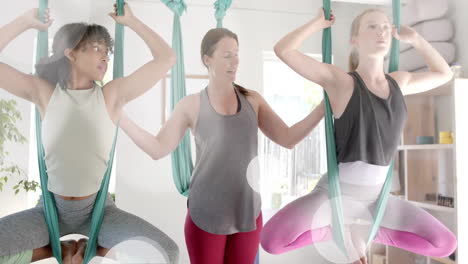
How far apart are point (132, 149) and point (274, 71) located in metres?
1.10

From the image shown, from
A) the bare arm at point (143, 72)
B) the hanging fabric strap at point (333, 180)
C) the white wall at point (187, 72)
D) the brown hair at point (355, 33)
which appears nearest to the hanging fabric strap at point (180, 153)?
the bare arm at point (143, 72)

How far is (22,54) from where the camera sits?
1.48m

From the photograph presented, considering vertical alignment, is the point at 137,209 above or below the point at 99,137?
below

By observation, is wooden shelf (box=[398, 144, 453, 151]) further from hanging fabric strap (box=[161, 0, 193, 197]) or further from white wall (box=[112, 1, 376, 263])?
hanging fabric strap (box=[161, 0, 193, 197])

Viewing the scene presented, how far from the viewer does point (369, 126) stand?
114 cm

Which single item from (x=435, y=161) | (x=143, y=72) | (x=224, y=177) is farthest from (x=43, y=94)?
(x=435, y=161)

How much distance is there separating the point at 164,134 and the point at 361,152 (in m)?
0.67

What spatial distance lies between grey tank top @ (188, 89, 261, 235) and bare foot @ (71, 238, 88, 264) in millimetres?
354

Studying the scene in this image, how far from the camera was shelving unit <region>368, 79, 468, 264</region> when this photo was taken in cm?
181

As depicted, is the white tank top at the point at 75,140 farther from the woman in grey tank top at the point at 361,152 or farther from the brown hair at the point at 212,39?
the woman in grey tank top at the point at 361,152

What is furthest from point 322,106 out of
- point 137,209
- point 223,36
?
point 137,209

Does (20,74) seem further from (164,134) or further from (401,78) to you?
(401,78)

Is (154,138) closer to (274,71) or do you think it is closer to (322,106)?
(322,106)

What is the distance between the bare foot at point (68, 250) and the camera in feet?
3.53
